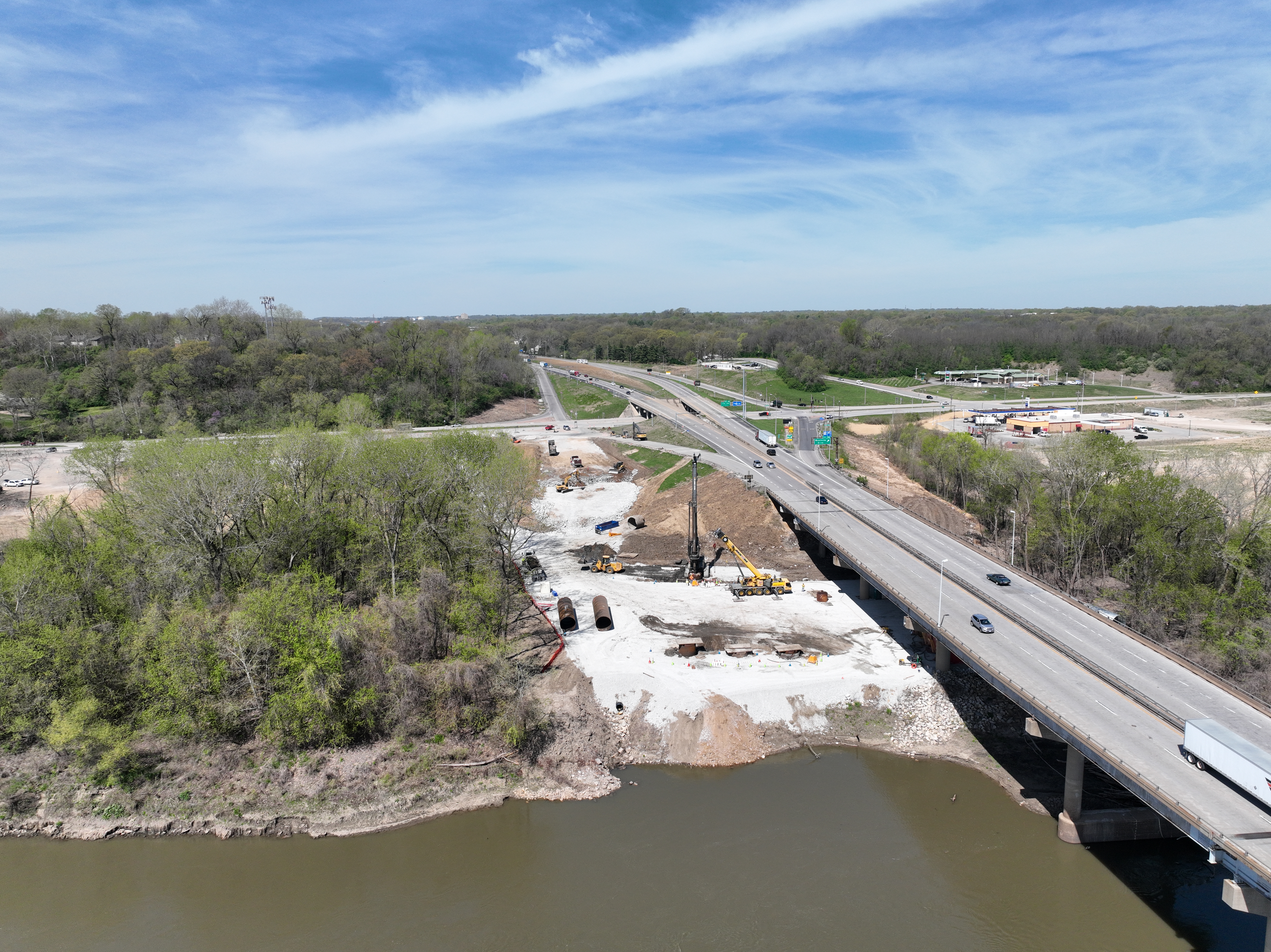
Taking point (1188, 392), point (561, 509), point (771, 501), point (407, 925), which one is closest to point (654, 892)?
point (407, 925)

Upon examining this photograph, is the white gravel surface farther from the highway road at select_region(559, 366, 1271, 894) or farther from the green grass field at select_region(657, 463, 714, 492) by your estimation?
the green grass field at select_region(657, 463, 714, 492)

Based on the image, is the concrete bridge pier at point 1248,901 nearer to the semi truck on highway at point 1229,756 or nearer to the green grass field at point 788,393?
the semi truck on highway at point 1229,756

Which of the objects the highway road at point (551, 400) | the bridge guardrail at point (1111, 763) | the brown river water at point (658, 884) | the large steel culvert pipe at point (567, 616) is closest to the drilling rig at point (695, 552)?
the large steel culvert pipe at point (567, 616)

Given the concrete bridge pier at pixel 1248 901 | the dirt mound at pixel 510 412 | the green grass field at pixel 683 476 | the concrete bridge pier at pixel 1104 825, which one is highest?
the dirt mound at pixel 510 412

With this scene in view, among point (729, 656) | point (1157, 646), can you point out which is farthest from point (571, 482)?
point (1157, 646)

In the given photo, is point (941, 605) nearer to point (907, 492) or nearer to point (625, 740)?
point (625, 740)

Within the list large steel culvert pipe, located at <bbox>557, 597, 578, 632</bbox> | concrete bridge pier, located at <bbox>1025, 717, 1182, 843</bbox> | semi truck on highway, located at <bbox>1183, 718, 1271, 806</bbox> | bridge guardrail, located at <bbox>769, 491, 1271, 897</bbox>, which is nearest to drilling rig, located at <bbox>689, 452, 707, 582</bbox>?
large steel culvert pipe, located at <bbox>557, 597, 578, 632</bbox>

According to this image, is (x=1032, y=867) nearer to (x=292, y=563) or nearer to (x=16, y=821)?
(x=292, y=563)
